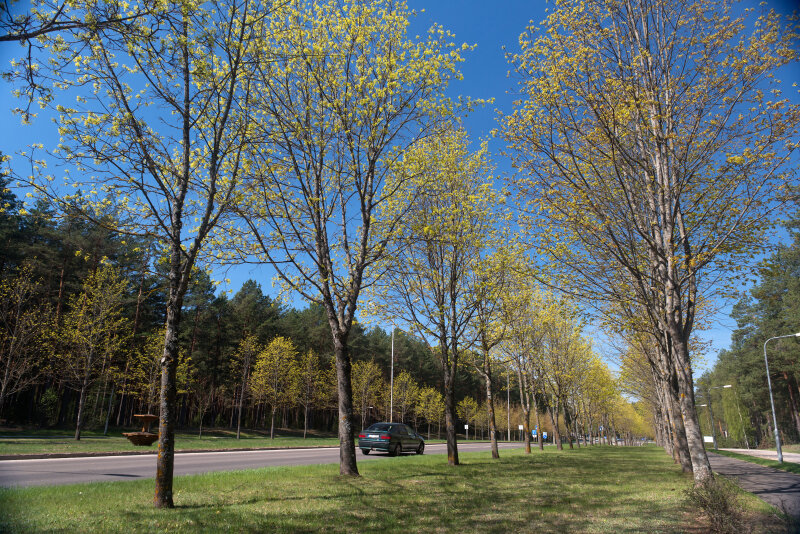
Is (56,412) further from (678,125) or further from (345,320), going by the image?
(678,125)

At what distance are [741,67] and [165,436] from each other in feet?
38.2

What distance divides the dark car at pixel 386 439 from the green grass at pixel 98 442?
775cm

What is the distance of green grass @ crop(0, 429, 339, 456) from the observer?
653 inches

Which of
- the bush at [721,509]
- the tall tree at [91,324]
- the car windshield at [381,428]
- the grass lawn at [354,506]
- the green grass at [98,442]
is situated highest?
the tall tree at [91,324]

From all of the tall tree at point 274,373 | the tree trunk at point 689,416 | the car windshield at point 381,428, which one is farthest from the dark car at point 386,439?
the tall tree at point 274,373

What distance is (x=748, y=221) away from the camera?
8180mm

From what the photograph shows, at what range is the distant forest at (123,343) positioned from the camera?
23.4 meters

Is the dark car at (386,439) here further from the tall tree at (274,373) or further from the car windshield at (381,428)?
the tall tree at (274,373)

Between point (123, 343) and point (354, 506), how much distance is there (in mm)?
26598

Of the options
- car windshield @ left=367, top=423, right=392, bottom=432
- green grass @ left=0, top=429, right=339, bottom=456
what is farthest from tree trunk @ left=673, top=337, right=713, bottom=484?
green grass @ left=0, top=429, right=339, bottom=456

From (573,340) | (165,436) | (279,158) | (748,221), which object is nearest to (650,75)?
(748,221)

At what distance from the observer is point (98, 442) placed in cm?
2164

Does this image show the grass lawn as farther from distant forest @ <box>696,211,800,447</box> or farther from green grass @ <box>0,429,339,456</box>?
distant forest @ <box>696,211,800,447</box>

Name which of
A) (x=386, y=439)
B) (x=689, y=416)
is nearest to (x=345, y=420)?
(x=689, y=416)
